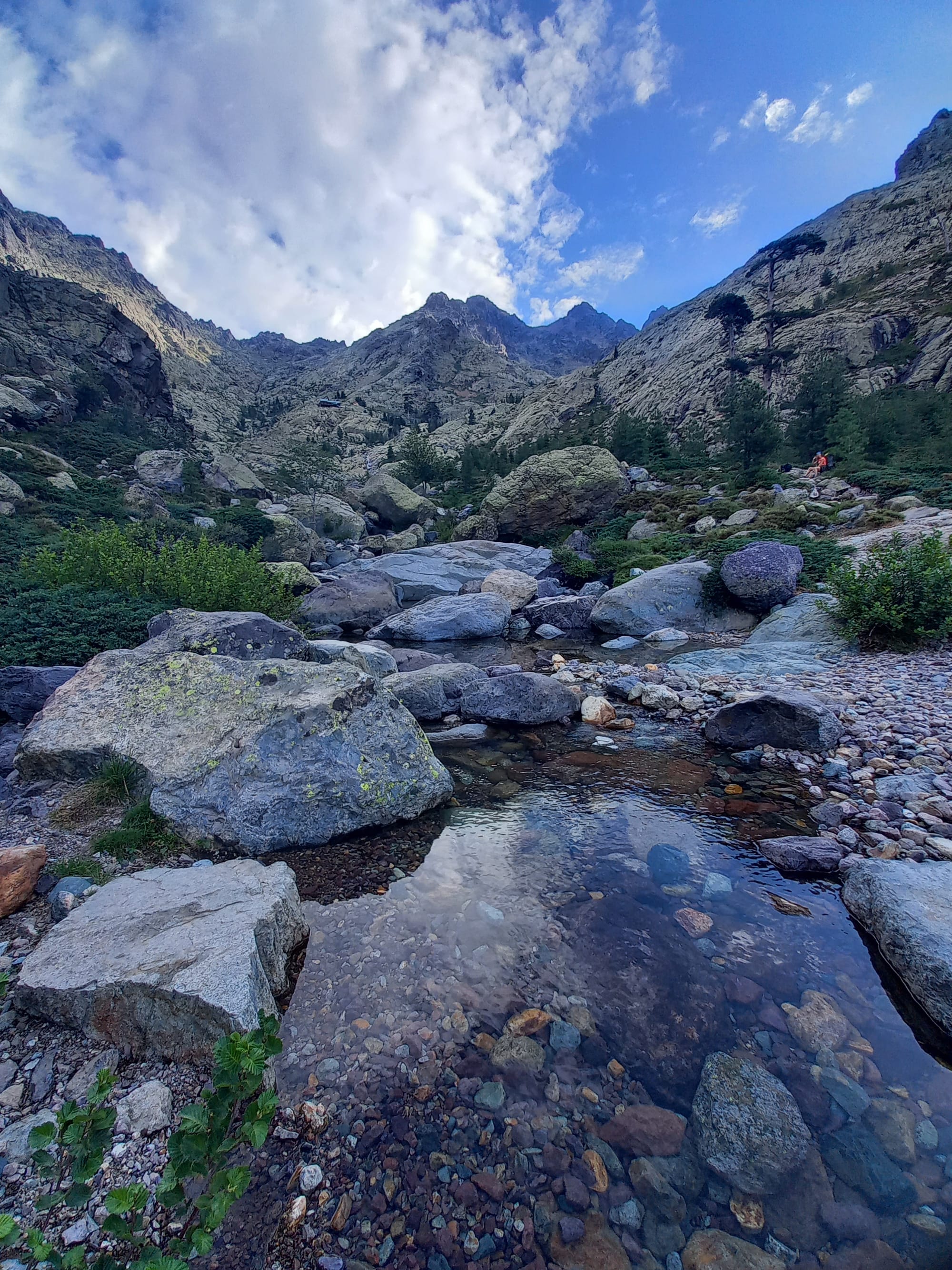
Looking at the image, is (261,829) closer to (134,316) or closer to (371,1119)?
(371,1119)

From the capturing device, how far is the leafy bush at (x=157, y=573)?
10.1 metres

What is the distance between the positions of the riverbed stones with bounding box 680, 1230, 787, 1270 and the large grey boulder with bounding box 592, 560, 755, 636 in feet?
40.3

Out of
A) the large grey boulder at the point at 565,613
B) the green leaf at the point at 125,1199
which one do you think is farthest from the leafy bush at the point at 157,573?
the green leaf at the point at 125,1199

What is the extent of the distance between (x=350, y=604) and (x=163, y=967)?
1445 centimetres

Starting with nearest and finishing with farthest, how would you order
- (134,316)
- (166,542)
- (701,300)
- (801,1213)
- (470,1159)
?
(801,1213), (470,1159), (166,542), (701,300), (134,316)

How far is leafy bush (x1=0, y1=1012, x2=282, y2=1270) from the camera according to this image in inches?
54.9

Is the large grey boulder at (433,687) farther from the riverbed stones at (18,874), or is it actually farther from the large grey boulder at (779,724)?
the riverbed stones at (18,874)

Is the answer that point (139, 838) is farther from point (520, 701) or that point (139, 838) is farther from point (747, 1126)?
point (520, 701)

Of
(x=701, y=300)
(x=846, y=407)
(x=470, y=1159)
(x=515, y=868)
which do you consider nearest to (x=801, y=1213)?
(x=470, y=1159)

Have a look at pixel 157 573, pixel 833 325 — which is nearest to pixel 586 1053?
pixel 157 573

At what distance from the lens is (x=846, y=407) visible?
98.3 feet

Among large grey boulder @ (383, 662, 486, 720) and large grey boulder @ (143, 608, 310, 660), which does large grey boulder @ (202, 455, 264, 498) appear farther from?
large grey boulder @ (383, 662, 486, 720)

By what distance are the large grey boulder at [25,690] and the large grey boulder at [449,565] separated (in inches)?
476

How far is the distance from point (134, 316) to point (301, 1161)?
161611 mm
